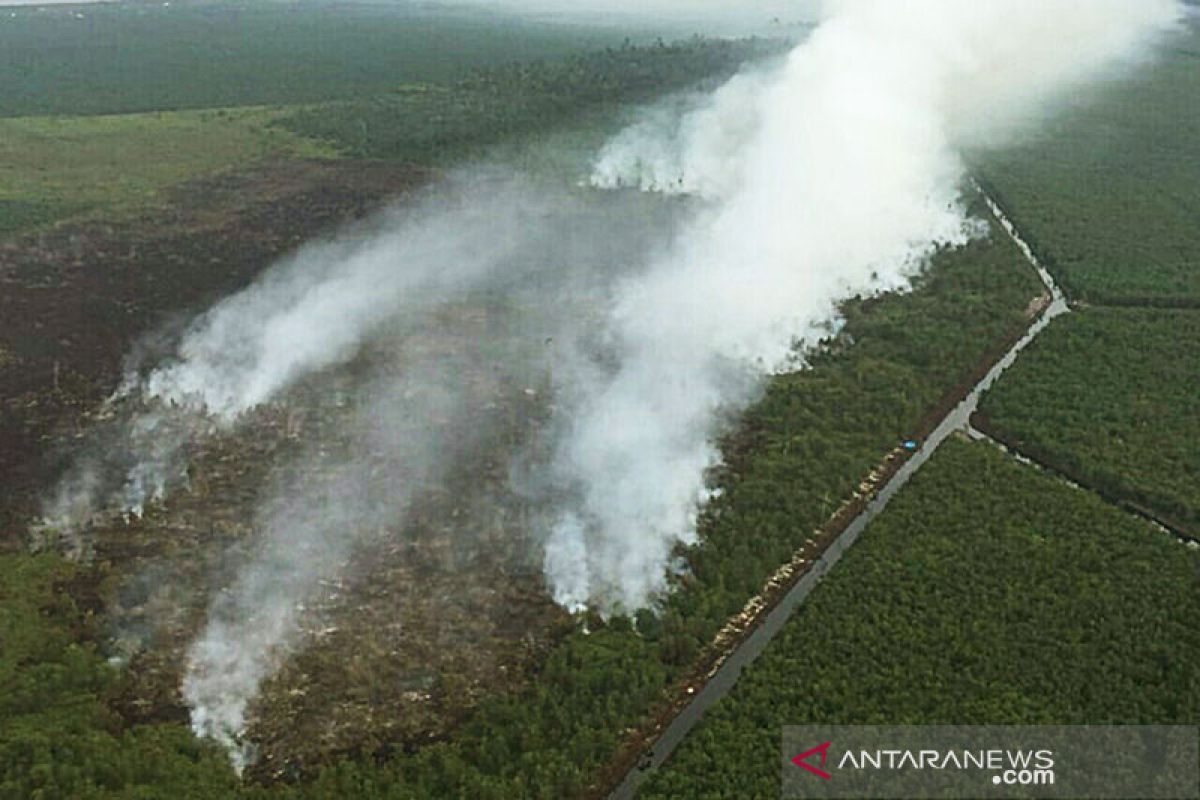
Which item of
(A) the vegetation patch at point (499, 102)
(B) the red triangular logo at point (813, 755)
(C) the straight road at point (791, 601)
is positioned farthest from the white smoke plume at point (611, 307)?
(A) the vegetation patch at point (499, 102)

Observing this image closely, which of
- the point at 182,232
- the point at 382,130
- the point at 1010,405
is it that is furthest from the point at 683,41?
the point at 1010,405

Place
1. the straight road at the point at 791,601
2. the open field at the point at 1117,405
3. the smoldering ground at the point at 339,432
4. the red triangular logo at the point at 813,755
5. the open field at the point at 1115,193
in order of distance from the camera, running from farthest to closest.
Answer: the open field at the point at 1115,193, the open field at the point at 1117,405, the smoldering ground at the point at 339,432, the straight road at the point at 791,601, the red triangular logo at the point at 813,755

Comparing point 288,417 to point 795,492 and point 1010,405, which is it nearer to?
point 795,492

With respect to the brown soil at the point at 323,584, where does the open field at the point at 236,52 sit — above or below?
above

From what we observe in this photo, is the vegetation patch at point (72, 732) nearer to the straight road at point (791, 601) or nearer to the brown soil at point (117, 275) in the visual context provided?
the brown soil at point (117, 275)

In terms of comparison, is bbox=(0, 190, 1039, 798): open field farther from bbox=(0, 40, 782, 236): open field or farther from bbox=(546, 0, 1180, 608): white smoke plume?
bbox=(0, 40, 782, 236): open field

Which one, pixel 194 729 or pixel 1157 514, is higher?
pixel 194 729

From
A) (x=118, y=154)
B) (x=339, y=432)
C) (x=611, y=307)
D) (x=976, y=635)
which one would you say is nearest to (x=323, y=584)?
(x=339, y=432)
